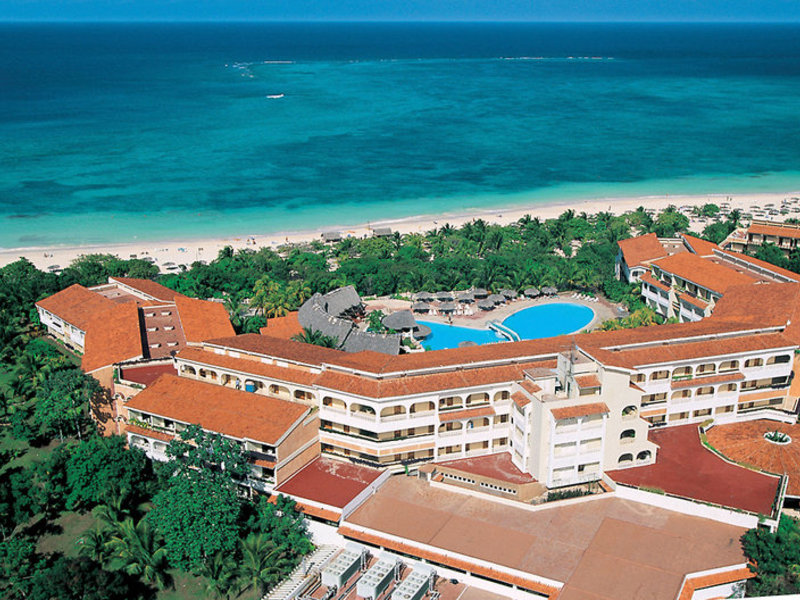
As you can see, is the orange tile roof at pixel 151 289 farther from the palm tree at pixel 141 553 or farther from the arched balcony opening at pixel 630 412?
the arched balcony opening at pixel 630 412

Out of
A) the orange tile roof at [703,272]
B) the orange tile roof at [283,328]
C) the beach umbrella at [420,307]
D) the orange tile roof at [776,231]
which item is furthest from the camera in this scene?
the orange tile roof at [776,231]

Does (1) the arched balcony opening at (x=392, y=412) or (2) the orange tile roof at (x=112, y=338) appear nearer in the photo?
(1) the arched balcony opening at (x=392, y=412)

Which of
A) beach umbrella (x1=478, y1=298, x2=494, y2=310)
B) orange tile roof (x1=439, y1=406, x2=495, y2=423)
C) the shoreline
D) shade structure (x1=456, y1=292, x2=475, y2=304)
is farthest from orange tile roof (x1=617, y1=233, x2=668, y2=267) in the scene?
orange tile roof (x1=439, y1=406, x2=495, y2=423)

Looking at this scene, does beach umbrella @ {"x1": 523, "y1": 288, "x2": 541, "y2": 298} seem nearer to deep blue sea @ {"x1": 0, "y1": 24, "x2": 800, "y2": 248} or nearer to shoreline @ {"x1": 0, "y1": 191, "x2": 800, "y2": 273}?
shoreline @ {"x1": 0, "y1": 191, "x2": 800, "y2": 273}

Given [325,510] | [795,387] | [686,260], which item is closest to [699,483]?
[795,387]

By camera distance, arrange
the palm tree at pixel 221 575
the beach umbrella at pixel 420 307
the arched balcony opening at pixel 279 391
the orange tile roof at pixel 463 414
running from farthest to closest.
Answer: the beach umbrella at pixel 420 307 < the arched balcony opening at pixel 279 391 < the orange tile roof at pixel 463 414 < the palm tree at pixel 221 575

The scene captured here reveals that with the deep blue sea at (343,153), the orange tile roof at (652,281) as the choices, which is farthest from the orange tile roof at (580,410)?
the deep blue sea at (343,153)

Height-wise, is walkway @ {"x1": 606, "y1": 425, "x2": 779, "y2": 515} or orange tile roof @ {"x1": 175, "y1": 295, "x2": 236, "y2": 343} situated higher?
orange tile roof @ {"x1": 175, "y1": 295, "x2": 236, "y2": 343}

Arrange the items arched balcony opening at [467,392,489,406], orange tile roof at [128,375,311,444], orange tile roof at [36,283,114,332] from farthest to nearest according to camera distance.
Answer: orange tile roof at [36,283,114,332]
arched balcony opening at [467,392,489,406]
orange tile roof at [128,375,311,444]
